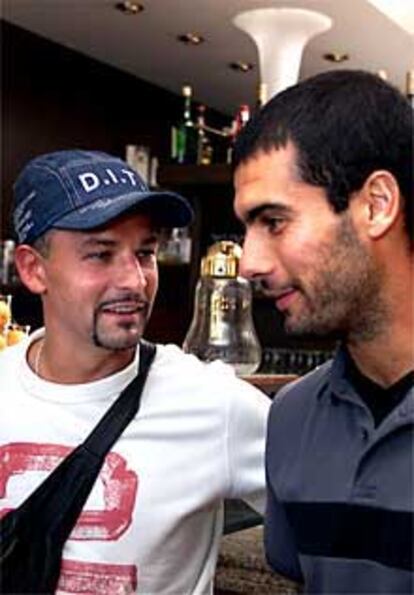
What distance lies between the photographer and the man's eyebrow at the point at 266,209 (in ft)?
3.40

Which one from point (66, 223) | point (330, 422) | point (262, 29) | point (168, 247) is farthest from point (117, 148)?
point (330, 422)

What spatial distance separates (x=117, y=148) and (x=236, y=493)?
14.8 feet

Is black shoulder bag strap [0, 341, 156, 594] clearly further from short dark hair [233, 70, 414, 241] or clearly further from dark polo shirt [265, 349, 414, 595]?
short dark hair [233, 70, 414, 241]

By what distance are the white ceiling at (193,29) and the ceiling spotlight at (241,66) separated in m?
0.04

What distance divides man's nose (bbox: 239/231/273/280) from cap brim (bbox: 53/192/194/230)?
33 cm

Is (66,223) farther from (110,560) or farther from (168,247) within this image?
(168,247)

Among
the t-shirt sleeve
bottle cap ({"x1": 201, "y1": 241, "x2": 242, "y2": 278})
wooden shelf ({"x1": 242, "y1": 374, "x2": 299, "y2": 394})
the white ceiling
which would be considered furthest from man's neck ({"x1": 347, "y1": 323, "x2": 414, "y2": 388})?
the white ceiling

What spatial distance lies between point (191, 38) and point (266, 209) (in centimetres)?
386

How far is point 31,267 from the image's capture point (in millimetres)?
1467

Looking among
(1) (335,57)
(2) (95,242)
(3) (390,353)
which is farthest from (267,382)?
(1) (335,57)

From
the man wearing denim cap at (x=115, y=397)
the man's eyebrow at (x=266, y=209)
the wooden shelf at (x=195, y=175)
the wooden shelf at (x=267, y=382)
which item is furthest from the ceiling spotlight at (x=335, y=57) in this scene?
the man's eyebrow at (x=266, y=209)

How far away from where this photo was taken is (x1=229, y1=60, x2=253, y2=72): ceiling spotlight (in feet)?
17.0

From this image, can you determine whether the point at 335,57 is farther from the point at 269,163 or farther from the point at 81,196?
the point at 269,163

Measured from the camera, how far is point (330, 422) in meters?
1.11
